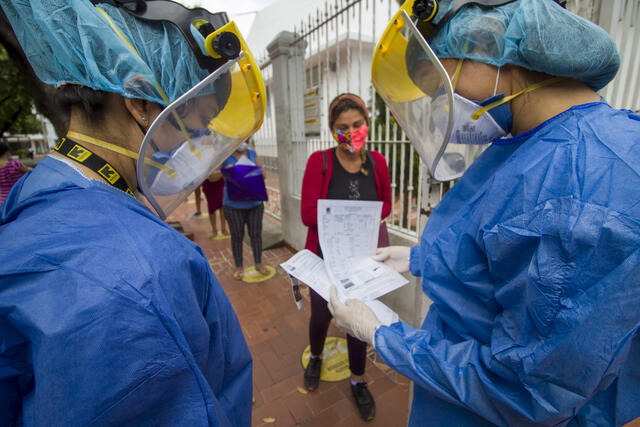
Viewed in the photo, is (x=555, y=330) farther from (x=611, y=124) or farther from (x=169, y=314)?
(x=169, y=314)

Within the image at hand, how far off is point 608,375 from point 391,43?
1.17 metres

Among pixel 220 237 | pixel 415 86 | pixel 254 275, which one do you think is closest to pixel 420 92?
pixel 415 86

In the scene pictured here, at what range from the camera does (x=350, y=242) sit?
1691 millimetres

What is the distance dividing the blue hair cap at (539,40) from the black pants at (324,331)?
1.74m

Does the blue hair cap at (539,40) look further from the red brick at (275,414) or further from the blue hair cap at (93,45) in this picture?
the red brick at (275,414)

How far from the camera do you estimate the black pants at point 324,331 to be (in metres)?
2.16

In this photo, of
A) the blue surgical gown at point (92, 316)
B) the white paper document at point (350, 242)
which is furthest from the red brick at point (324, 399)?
the blue surgical gown at point (92, 316)

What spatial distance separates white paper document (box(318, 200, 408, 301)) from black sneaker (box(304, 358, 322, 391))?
4.02ft

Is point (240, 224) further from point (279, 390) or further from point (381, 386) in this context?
point (381, 386)

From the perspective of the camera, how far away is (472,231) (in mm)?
861

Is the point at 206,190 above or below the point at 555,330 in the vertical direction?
below

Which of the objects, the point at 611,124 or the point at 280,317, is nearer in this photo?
the point at 611,124

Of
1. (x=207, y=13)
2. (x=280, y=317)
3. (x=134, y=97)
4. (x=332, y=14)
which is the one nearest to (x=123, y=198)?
(x=134, y=97)

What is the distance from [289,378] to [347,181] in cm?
172
